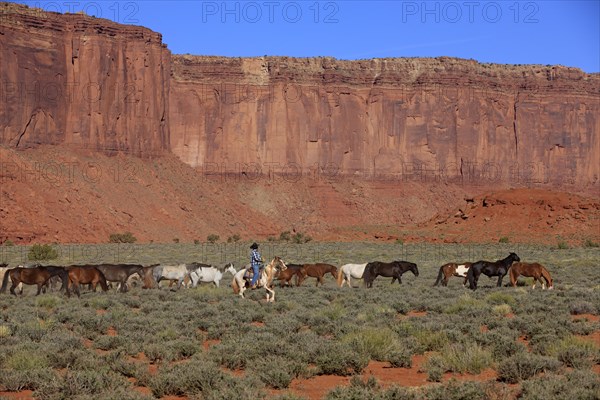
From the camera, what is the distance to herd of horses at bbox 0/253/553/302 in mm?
23359

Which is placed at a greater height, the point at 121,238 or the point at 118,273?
the point at 121,238

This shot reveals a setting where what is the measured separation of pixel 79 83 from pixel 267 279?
63.5m

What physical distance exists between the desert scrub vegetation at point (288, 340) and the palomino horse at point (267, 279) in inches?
14.4

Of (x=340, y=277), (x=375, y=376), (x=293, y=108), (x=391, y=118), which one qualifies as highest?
(x=293, y=108)

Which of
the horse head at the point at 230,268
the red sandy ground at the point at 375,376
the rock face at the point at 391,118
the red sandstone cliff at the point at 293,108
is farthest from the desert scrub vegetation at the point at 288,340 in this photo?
the rock face at the point at 391,118

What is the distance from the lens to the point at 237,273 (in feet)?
78.6

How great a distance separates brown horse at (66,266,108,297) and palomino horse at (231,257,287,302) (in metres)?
3.98

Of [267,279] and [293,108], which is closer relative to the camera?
[267,279]

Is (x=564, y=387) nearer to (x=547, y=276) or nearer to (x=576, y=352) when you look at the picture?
(x=576, y=352)

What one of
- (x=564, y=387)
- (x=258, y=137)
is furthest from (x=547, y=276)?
(x=258, y=137)

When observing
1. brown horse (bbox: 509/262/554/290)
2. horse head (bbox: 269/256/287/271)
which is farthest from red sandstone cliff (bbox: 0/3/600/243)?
horse head (bbox: 269/256/287/271)

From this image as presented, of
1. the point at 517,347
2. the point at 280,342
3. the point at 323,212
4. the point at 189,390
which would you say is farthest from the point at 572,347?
the point at 323,212

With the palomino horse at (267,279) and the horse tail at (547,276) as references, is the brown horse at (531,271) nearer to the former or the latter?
the horse tail at (547,276)

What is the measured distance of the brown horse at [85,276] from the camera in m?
23.8
